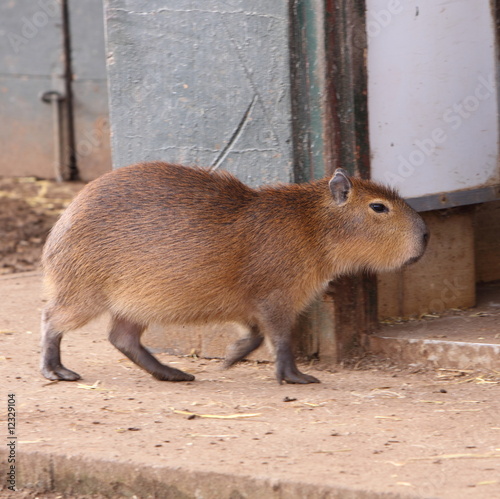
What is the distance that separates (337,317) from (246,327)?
42cm

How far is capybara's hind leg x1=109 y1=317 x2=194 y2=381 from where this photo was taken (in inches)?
169

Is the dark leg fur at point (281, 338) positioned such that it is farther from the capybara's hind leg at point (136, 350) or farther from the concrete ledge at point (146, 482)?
the concrete ledge at point (146, 482)

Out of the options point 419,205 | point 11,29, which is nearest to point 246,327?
point 419,205

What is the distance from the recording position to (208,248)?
13.5 feet

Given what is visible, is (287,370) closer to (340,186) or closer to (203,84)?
(340,186)

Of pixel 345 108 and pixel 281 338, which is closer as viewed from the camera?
pixel 281 338

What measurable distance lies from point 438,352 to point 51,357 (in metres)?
1.65

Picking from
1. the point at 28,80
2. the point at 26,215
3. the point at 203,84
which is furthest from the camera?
the point at 28,80

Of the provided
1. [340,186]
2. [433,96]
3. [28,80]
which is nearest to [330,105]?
[340,186]

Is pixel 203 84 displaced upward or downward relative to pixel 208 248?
upward

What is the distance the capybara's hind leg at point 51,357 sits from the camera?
169 inches

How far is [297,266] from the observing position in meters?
4.18

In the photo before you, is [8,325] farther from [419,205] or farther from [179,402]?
[419,205]

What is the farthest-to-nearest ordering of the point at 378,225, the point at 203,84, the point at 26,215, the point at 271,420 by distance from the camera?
the point at 26,215, the point at 203,84, the point at 378,225, the point at 271,420
